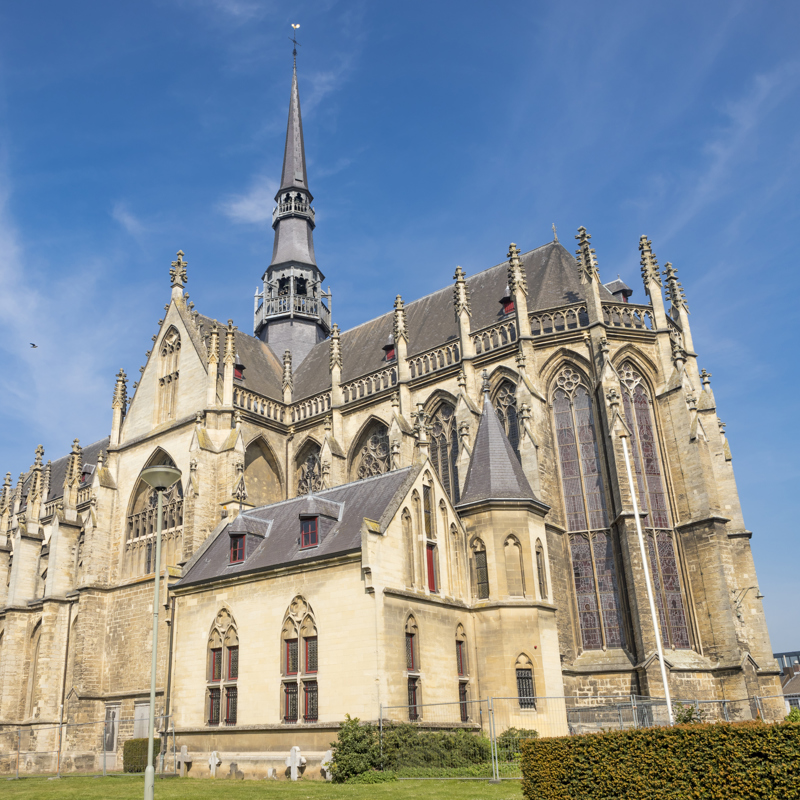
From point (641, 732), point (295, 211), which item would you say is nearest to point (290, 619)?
point (641, 732)

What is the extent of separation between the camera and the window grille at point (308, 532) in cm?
2139

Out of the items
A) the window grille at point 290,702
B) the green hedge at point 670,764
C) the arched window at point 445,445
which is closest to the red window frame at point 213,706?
the window grille at point 290,702

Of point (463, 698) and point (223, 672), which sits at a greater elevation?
point (223, 672)

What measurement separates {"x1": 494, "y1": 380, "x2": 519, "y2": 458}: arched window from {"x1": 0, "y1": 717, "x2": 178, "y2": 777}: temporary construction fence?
578 inches

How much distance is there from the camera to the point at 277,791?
15.2m

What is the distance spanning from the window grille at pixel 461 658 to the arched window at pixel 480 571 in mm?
1549

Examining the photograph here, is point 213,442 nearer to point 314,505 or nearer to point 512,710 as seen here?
point 314,505

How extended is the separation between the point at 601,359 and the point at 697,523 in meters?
6.21

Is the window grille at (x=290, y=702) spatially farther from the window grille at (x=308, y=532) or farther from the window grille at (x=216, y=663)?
the window grille at (x=308, y=532)

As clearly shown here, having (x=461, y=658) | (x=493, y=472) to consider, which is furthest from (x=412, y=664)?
(x=493, y=472)

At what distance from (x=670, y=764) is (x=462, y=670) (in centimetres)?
1097

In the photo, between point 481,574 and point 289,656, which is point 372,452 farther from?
point 289,656

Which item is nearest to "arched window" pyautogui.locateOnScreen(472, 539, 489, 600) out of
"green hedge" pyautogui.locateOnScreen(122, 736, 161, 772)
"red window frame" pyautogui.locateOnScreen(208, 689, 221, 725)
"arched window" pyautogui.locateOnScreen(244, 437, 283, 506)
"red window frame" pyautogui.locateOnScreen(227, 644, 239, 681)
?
"red window frame" pyautogui.locateOnScreen(227, 644, 239, 681)

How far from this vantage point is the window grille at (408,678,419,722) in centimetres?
1867
